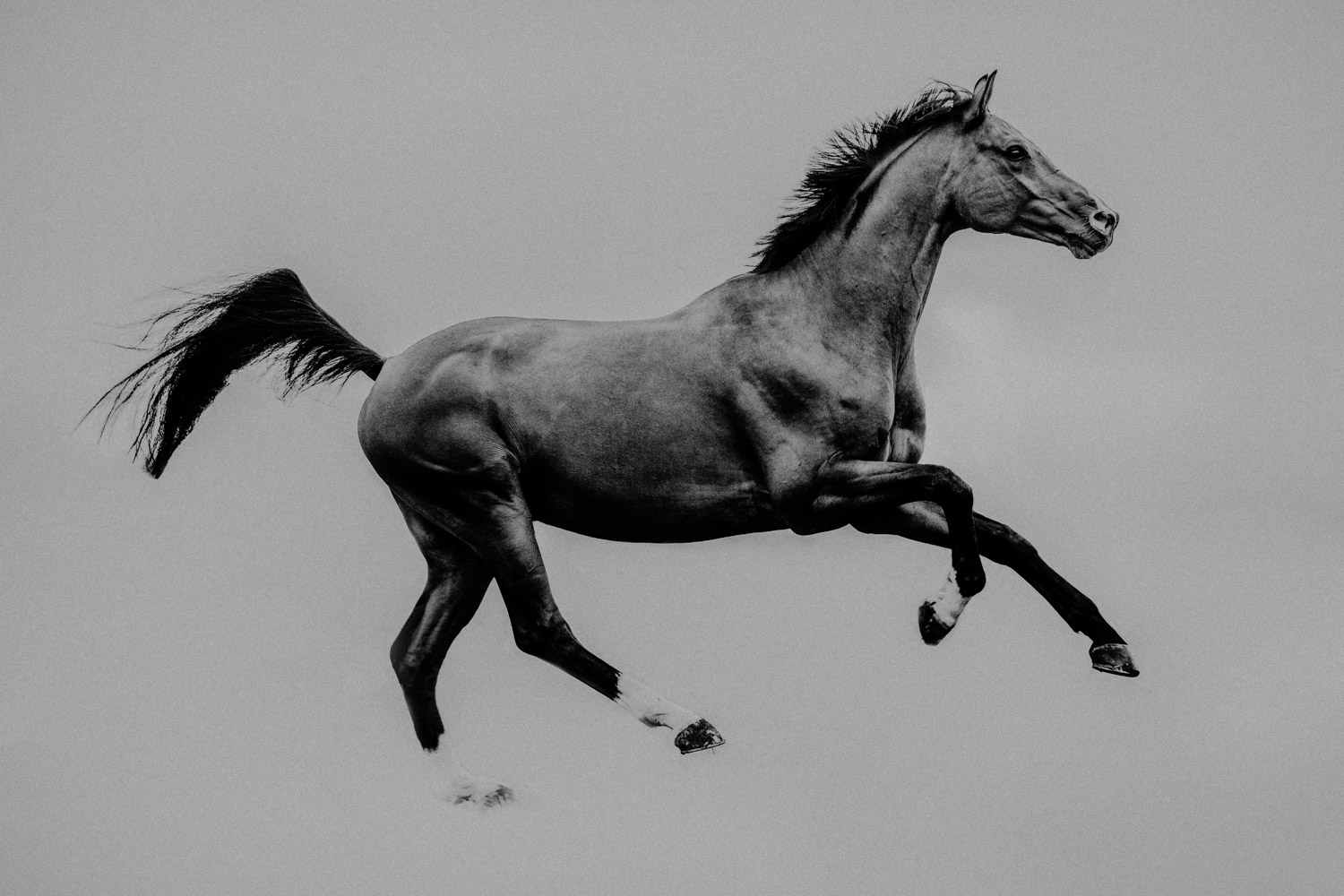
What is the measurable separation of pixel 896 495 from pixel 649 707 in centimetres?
130

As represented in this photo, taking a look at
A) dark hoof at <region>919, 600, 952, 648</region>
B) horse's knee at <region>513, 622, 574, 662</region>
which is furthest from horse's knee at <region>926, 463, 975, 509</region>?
horse's knee at <region>513, 622, 574, 662</region>

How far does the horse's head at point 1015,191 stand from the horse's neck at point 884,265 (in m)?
0.13

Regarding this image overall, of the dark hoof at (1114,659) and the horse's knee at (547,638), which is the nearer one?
the dark hoof at (1114,659)

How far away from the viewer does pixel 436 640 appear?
29.2ft

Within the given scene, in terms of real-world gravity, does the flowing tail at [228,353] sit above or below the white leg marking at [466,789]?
above

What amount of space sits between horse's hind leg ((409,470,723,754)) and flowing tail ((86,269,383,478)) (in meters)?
1.04

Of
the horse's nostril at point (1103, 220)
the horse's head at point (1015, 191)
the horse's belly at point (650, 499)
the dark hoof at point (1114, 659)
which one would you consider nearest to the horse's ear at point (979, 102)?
the horse's head at point (1015, 191)

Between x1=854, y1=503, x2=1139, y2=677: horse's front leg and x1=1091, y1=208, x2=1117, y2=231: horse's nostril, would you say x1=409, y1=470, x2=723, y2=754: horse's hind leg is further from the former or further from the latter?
x1=1091, y1=208, x2=1117, y2=231: horse's nostril

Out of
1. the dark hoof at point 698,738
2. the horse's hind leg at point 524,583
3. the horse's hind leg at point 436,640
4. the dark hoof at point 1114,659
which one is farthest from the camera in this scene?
the horse's hind leg at point 436,640

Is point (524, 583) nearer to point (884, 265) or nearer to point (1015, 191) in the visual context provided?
point (884, 265)

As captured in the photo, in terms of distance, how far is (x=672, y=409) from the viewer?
8.28 m

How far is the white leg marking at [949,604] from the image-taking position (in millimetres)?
8273

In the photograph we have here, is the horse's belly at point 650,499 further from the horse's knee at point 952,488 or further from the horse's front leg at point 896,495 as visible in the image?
the horse's knee at point 952,488

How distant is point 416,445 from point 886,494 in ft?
6.31
